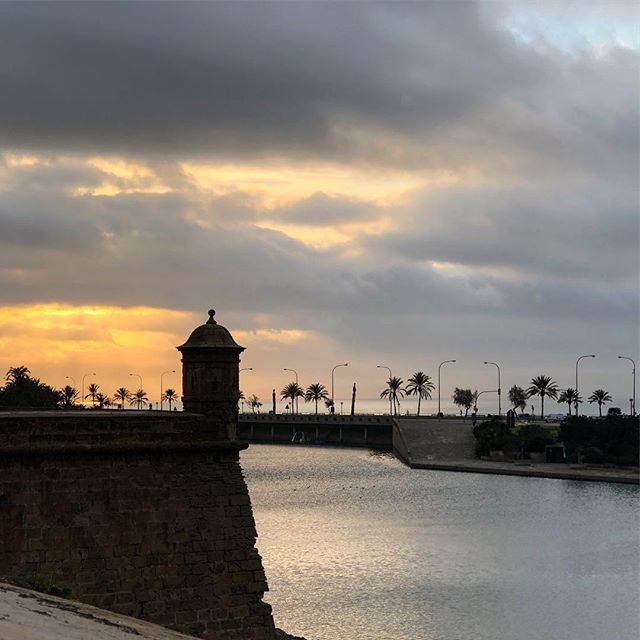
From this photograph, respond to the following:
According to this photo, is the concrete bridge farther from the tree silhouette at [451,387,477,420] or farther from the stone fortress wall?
the stone fortress wall

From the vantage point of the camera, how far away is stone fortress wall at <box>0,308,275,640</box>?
2147cm

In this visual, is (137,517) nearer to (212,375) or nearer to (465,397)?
(212,375)

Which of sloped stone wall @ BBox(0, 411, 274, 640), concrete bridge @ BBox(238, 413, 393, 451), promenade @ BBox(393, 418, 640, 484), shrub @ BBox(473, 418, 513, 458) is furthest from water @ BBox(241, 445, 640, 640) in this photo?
concrete bridge @ BBox(238, 413, 393, 451)

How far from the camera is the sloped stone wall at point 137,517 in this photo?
70.4ft

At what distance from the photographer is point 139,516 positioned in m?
22.8

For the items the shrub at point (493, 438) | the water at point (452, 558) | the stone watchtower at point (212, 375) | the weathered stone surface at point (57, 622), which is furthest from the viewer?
the shrub at point (493, 438)

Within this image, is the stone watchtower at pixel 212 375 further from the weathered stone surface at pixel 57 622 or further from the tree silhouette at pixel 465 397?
the tree silhouette at pixel 465 397

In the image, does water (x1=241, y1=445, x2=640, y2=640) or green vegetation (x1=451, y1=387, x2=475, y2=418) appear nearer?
water (x1=241, y1=445, x2=640, y2=640)

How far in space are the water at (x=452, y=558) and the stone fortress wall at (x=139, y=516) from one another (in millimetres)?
15943

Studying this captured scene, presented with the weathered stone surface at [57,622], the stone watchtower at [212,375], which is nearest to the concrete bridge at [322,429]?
the stone watchtower at [212,375]

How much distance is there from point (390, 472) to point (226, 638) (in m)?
90.1

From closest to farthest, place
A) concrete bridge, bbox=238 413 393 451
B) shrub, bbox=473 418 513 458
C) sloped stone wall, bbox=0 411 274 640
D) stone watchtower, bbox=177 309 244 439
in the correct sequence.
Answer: sloped stone wall, bbox=0 411 274 640
stone watchtower, bbox=177 309 244 439
shrub, bbox=473 418 513 458
concrete bridge, bbox=238 413 393 451

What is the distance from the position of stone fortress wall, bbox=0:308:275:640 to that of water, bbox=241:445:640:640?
15.9m

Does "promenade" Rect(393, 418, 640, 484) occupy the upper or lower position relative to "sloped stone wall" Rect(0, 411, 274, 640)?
lower
